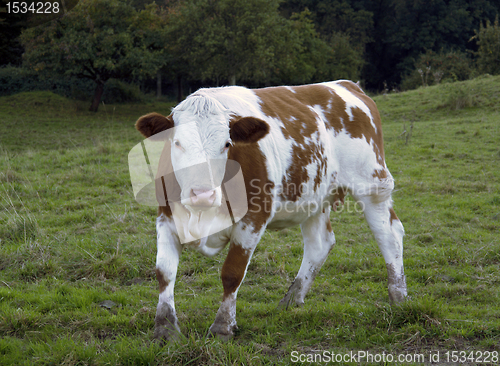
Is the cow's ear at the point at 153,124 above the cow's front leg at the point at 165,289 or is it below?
above

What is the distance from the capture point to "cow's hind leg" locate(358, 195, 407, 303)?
171 inches

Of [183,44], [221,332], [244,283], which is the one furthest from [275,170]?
[183,44]

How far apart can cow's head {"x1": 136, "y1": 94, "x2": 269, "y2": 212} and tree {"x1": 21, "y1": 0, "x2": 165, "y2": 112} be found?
20.1 m

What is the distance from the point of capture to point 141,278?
4.91m

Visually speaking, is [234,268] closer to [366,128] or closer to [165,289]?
[165,289]

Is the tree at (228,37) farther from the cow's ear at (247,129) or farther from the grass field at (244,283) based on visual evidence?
the cow's ear at (247,129)

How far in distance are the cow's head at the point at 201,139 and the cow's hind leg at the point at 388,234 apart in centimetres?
165

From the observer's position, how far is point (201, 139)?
3.22 m

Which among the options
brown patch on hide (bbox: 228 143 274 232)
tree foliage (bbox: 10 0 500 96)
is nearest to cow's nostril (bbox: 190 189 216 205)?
brown patch on hide (bbox: 228 143 274 232)

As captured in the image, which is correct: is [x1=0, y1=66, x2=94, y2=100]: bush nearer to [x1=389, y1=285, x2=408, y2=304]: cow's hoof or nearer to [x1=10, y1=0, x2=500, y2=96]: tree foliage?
[x1=10, y1=0, x2=500, y2=96]: tree foliage

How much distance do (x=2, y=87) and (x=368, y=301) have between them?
98.8 ft

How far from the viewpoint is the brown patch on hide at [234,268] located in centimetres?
344

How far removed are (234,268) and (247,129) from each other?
1.07m

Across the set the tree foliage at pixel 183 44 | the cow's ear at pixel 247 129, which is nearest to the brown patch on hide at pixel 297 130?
the cow's ear at pixel 247 129
